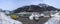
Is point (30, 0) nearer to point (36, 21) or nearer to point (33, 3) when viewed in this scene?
point (33, 3)

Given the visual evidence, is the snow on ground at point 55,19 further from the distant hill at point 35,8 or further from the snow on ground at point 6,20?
the snow on ground at point 6,20

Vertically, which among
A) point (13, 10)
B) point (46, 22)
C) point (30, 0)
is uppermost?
point (30, 0)

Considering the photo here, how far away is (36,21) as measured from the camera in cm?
124

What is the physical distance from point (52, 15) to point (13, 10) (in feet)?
1.46

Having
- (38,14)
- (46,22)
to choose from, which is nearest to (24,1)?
(38,14)

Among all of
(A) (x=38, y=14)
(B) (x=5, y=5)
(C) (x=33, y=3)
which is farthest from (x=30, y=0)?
(B) (x=5, y=5)

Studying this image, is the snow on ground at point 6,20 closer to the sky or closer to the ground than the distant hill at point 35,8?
closer to the ground

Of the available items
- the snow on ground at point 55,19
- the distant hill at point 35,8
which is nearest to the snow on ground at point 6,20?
the distant hill at point 35,8

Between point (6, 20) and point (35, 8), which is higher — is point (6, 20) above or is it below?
below

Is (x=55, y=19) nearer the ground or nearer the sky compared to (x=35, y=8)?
nearer the ground

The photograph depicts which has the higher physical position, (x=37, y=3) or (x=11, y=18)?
(x=37, y=3)

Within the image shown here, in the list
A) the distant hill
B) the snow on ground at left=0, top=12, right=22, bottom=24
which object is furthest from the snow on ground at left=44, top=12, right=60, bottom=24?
the snow on ground at left=0, top=12, right=22, bottom=24

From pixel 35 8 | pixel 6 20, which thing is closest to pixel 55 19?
pixel 35 8

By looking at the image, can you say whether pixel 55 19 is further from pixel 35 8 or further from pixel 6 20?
pixel 6 20
